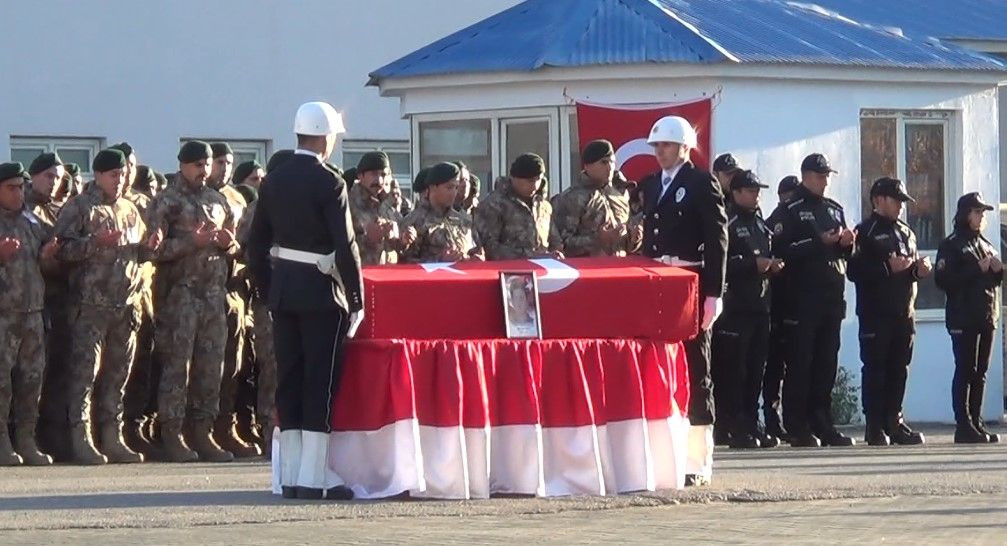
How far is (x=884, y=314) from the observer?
1672 cm

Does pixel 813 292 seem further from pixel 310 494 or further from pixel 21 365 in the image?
pixel 310 494

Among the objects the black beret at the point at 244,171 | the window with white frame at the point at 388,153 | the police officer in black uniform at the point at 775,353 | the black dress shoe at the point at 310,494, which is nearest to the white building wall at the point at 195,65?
the window with white frame at the point at 388,153

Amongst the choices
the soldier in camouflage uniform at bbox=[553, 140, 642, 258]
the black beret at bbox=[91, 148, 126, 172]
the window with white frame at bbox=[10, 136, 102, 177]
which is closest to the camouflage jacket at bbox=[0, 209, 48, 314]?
the black beret at bbox=[91, 148, 126, 172]

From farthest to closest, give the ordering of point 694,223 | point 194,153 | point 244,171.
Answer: point 244,171 → point 194,153 → point 694,223

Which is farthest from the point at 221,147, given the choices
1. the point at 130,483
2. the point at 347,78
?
the point at 347,78

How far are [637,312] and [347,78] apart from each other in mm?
16554

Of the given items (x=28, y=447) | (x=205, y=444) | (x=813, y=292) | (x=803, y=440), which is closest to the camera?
(x=28, y=447)

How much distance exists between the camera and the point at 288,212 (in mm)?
11391

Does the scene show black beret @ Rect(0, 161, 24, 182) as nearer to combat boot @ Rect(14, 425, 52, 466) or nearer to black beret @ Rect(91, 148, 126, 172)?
black beret @ Rect(91, 148, 126, 172)

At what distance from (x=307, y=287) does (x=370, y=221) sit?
3707 millimetres

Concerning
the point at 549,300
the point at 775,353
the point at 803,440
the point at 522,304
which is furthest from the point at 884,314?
the point at 522,304

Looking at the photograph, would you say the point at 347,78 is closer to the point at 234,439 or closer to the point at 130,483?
the point at 234,439

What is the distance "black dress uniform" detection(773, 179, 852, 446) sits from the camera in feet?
53.7

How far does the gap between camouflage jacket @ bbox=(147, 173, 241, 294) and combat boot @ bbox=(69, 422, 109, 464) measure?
120cm
